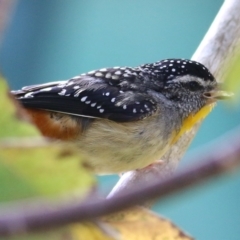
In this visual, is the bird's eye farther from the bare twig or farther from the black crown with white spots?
the bare twig

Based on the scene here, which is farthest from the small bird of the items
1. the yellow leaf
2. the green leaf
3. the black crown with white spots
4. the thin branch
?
the thin branch

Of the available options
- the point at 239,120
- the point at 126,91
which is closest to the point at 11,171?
the point at 126,91

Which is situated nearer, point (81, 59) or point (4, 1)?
point (4, 1)

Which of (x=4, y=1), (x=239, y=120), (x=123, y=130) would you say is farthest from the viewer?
(x=239, y=120)

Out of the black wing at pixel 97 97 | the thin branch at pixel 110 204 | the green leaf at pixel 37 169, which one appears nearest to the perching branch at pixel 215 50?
the black wing at pixel 97 97

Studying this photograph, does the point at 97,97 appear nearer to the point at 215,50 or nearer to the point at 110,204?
the point at 215,50

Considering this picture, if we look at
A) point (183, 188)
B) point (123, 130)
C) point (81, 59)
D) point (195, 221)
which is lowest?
point (195, 221)

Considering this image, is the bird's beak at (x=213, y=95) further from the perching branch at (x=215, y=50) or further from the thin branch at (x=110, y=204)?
the thin branch at (x=110, y=204)

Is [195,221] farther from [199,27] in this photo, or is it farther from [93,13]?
[93,13]
